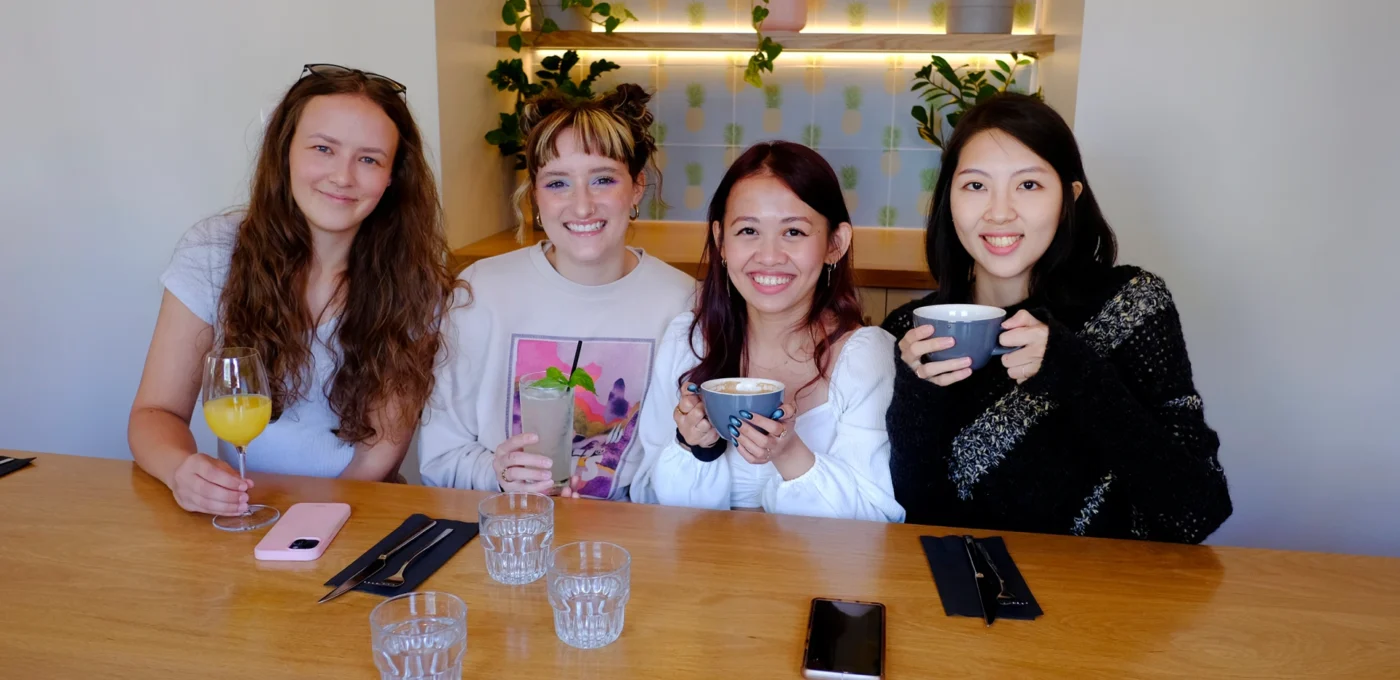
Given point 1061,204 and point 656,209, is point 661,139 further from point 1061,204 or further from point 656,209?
point 1061,204

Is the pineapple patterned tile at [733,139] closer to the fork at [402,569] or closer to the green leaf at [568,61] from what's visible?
the green leaf at [568,61]

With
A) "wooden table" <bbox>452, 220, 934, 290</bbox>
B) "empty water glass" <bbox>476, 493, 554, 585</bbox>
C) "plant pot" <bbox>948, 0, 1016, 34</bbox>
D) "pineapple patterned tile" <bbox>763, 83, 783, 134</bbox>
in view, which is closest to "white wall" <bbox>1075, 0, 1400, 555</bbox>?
"wooden table" <bbox>452, 220, 934, 290</bbox>

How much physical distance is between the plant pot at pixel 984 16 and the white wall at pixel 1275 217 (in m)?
0.86

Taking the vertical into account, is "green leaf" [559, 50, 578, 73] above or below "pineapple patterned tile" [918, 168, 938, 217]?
above

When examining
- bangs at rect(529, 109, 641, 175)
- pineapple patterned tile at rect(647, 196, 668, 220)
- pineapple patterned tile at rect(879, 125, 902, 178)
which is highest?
bangs at rect(529, 109, 641, 175)

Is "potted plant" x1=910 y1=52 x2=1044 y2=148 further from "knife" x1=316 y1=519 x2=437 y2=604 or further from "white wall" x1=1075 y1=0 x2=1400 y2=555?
"knife" x1=316 y1=519 x2=437 y2=604

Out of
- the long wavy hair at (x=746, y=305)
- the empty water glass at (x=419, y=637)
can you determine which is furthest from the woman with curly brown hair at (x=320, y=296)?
the empty water glass at (x=419, y=637)

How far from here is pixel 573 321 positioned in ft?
6.33

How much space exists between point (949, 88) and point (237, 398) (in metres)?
2.55

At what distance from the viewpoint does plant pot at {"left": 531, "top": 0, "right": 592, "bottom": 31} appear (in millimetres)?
3248

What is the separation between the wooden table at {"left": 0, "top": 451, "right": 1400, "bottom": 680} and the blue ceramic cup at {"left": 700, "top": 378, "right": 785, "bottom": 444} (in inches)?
6.8

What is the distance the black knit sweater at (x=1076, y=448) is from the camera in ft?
4.65

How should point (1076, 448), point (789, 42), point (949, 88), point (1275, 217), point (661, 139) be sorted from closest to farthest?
point (1076, 448) < point (1275, 217) < point (789, 42) < point (949, 88) < point (661, 139)

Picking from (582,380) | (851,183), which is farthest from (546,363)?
(851,183)
